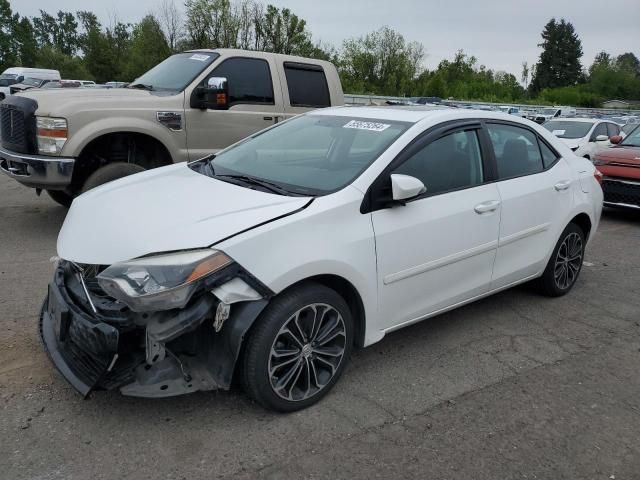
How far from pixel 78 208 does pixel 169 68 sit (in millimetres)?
4234

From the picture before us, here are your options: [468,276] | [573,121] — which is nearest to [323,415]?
[468,276]

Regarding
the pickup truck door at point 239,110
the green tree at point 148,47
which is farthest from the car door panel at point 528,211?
the green tree at point 148,47

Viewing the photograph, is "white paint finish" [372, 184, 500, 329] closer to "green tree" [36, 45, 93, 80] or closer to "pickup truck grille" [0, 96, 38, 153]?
"pickup truck grille" [0, 96, 38, 153]

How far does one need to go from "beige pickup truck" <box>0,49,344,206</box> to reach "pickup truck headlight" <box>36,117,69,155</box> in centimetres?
1

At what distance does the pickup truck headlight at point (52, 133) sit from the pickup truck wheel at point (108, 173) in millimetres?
420

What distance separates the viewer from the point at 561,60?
9362cm

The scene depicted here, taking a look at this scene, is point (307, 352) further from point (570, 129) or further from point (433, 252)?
point (570, 129)

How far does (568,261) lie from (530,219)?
3.03 feet

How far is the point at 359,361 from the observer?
12.2 ft

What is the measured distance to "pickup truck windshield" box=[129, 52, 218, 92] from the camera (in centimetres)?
683

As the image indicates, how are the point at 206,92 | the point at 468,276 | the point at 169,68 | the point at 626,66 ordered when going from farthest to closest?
1. the point at 626,66
2. the point at 169,68
3. the point at 206,92
4. the point at 468,276

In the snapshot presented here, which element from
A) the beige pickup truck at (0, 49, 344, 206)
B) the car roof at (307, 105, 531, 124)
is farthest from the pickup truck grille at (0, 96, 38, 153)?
the car roof at (307, 105, 531, 124)

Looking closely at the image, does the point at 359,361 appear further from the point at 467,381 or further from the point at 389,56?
the point at 389,56

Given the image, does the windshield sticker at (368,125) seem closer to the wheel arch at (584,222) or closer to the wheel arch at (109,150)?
the wheel arch at (584,222)
